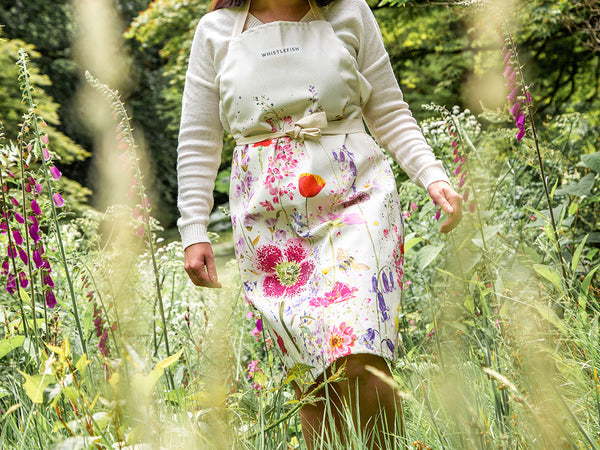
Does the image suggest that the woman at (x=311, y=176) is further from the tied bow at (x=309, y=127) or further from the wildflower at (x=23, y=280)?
the wildflower at (x=23, y=280)

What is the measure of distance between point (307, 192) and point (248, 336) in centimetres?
180

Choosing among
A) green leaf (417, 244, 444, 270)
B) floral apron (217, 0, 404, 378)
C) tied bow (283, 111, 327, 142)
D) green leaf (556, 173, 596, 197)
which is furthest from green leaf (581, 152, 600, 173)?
tied bow (283, 111, 327, 142)

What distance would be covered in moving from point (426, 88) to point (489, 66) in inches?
52.0

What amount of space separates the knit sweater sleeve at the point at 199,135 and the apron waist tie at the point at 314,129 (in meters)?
0.18

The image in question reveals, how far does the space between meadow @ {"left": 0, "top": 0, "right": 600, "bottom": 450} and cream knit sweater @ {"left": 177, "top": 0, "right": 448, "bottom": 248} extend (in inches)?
Answer: 7.3

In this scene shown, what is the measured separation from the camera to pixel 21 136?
1.63 meters

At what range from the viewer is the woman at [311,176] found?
4.74ft

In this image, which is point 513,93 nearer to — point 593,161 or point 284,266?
point 593,161

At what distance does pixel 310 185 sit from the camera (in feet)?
5.36

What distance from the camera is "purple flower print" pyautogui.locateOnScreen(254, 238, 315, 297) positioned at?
1580 millimetres

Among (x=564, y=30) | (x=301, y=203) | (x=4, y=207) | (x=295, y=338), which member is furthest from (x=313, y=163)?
(x=564, y=30)

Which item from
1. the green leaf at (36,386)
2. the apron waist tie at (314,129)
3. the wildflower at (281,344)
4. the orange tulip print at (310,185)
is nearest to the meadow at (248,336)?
the green leaf at (36,386)

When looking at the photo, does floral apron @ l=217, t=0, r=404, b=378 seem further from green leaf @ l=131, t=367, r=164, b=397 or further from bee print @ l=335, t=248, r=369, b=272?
green leaf @ l=131, t=367, r=164, b=397

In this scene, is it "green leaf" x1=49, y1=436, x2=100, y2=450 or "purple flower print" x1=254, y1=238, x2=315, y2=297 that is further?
"purple flower print" x1=254, y1=238, x2=315, y2=297
